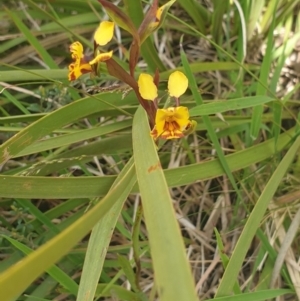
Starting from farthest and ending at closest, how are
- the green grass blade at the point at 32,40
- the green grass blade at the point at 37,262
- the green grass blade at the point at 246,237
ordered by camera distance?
1. the green grass blade at the point at 32,40
2. the green grass blade at the point at 246,237
3. the green grass blade at the point at 37,262

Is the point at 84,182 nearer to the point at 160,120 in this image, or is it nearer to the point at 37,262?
the point at 160,120

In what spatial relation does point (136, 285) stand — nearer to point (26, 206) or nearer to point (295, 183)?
point (26, 206)

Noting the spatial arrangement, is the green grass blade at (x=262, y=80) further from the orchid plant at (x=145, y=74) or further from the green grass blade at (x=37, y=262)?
the green grass blade at (x=37, y=262)

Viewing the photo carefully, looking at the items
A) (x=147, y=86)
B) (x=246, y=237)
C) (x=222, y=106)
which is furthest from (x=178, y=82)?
(x=246, y=237)

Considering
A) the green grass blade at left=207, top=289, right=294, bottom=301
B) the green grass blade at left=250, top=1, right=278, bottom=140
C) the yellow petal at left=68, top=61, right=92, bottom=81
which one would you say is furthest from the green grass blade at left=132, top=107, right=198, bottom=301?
the green grass blade at left=250, top=1, right=278, bottom=140

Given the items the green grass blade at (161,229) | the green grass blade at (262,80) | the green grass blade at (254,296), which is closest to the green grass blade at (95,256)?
the green grass blade at (161,229)
